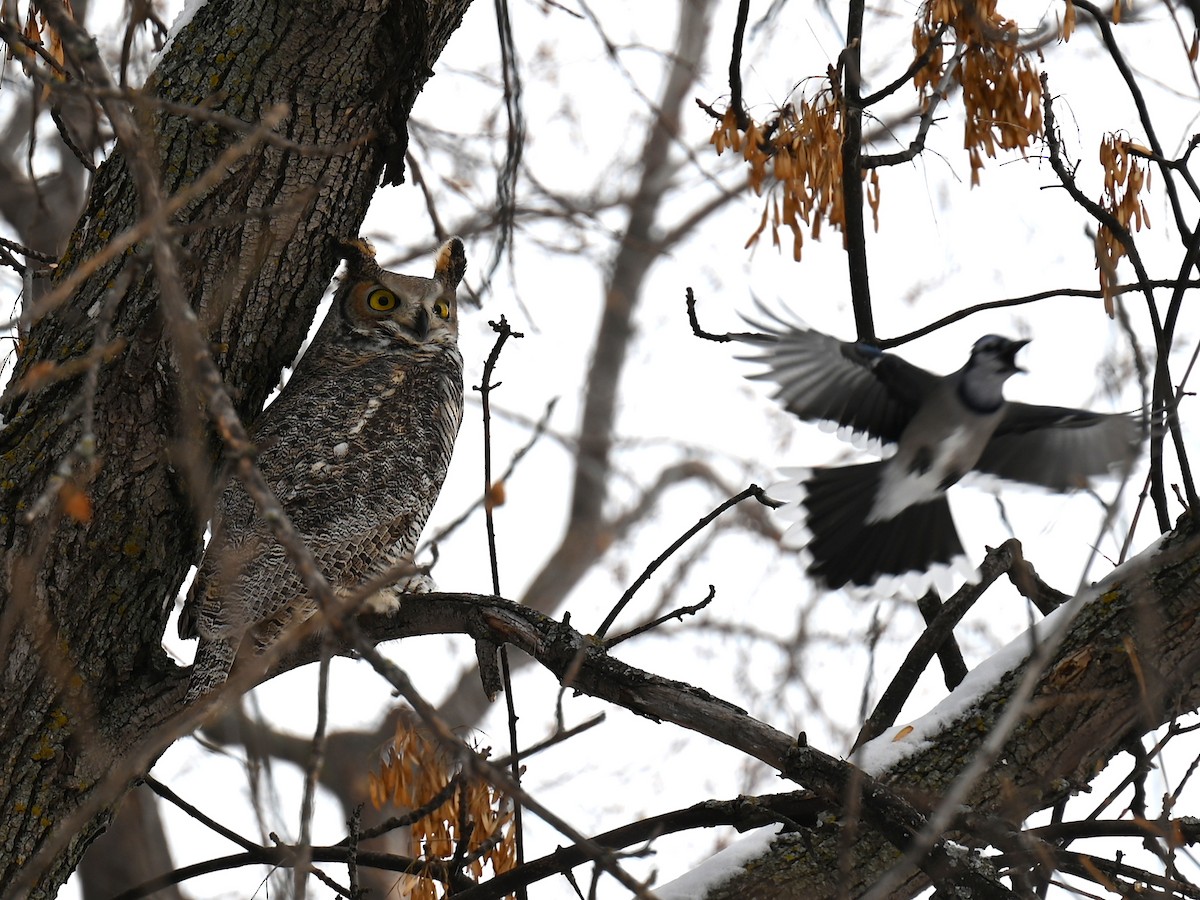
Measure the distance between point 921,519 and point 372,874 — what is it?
20.3 feet

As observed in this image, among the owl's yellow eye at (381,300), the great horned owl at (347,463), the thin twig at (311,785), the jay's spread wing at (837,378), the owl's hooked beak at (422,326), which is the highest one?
the owl's yellow eye at (381,300)

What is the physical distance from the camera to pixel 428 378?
130 inches

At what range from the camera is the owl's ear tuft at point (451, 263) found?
12.5ft

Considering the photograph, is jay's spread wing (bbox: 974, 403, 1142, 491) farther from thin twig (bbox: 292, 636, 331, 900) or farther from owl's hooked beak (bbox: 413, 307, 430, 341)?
thin twig (bbox: 292, 636, 331, 900)

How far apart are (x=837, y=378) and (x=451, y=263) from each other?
1.42 metres

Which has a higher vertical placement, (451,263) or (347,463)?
(451,263)

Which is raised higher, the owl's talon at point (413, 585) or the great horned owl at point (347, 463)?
the great horned owl at point (347, 463)

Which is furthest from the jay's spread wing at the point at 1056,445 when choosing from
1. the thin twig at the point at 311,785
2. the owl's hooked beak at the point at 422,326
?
the thin twig at the point at 311,785

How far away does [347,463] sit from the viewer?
291 centimetres

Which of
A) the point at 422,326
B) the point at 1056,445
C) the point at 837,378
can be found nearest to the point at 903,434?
the point at 837,378

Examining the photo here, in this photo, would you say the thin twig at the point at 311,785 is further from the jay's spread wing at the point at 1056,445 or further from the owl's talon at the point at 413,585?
the jay's spread wing at the point at 1056,445

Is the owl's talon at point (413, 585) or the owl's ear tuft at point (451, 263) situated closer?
the owl's talon at point (413, 585)

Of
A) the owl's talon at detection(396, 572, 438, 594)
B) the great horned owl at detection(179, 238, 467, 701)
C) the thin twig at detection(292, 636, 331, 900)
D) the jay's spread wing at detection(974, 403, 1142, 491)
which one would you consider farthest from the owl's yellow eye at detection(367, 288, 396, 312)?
the thin twig at detection(292, 636, 331, 900)

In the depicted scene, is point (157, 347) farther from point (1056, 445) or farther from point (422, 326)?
point (1056, 445)
